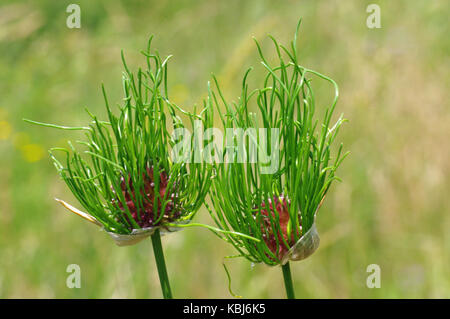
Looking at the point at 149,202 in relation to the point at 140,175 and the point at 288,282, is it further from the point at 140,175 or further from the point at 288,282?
the point at 288,282

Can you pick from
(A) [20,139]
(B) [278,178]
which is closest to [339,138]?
(A) [20,139]

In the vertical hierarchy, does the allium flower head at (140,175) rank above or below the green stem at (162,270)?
above

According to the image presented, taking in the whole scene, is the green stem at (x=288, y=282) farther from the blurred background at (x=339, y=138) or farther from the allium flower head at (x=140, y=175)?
the blurred background at (x=339, y=138)

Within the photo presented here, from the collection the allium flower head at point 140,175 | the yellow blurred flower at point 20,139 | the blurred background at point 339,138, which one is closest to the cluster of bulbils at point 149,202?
the allium flower head at point 140,175

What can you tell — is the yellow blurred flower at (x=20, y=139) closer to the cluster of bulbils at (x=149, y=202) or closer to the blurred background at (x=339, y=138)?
the blurred background at (x=339, y=138)

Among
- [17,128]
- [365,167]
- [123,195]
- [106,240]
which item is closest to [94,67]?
[17,128]

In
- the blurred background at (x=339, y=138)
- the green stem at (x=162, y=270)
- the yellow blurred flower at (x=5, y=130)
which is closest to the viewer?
the green stem at (x=162, y=270)

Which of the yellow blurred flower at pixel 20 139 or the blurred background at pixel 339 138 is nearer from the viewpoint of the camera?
the blurred background at pixel 339 138

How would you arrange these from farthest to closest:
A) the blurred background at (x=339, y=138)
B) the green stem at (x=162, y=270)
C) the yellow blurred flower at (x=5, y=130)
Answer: the yellow blurred flower at (x=5, y=130)
the blurred background at (x=339, y=138)
the green stem at (x=162, y=270)
